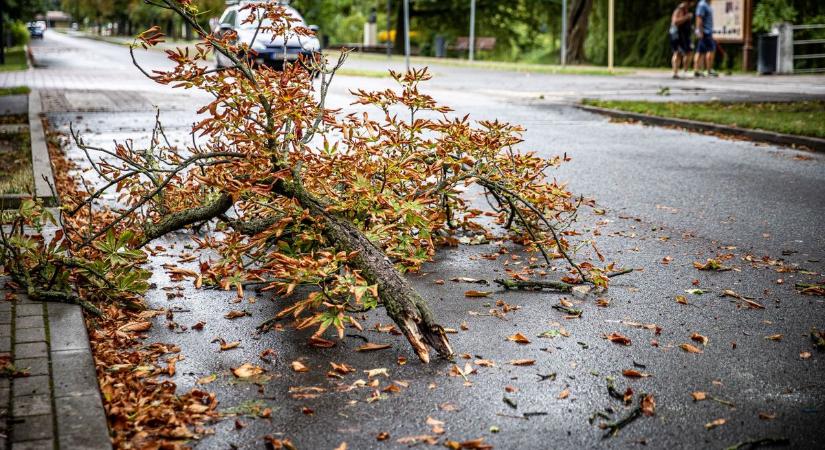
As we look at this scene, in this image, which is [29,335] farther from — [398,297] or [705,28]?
[705,28]

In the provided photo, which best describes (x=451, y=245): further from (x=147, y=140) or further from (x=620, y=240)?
(x=147, y=140)

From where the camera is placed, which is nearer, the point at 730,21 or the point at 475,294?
the point at 475,294

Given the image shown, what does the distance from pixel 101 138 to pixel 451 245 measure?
24.7 ft

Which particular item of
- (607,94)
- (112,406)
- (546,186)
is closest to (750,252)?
(546,186)

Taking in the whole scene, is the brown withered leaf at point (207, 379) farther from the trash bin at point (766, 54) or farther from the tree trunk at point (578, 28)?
the tree trunk at point (578, 28)

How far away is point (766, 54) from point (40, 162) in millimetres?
23958

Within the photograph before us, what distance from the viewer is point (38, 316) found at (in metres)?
4.67

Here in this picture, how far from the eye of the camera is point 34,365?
13.1 feet

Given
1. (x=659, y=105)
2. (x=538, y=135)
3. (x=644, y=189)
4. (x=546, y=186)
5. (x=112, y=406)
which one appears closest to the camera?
(x=112, y=406)

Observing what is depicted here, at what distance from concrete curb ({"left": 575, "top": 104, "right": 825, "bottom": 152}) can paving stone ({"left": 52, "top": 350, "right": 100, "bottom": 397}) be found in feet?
33.8

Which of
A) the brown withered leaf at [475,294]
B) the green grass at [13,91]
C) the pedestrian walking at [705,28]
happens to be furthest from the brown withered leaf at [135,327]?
the pedestrian walking at [705,28]

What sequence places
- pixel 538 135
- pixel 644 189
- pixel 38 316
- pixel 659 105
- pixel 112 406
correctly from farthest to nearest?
pixel 659 105 < pixel 538 135 < pixel 644 189 < pixel 38 316 < pixel 112 406

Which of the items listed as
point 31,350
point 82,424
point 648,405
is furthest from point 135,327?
point 648,405

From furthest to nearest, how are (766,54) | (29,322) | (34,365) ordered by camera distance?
1. (766,54)
2. (29,322)
3. (34,365)
